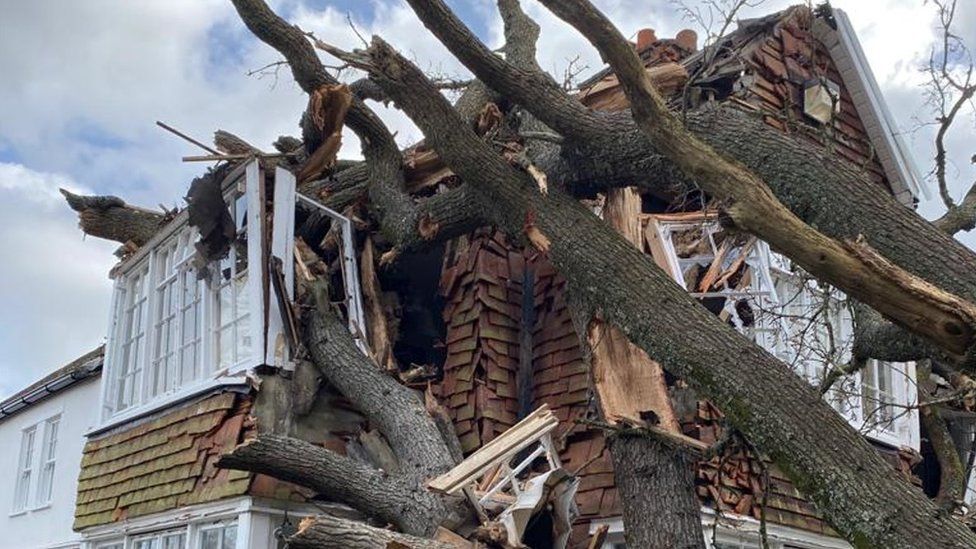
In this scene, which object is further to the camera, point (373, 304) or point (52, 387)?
point (52, 387)

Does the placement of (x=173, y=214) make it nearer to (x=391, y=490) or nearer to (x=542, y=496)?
(x=391, y=490)

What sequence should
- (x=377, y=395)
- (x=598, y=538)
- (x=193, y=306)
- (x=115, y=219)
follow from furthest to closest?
1. (x=115, y=219)
2. (x=193, y=306)
3. (x=377, y=395)
4. (x=598, y=538)

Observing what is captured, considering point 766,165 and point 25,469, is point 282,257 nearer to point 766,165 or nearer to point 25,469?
point 766,165

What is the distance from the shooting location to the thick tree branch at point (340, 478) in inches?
239

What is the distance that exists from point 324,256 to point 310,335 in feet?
4.18

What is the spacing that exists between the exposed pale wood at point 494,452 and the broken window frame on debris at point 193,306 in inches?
78.1

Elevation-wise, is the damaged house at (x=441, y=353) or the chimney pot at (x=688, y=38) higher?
the chimney pot at (x=688, y=38)

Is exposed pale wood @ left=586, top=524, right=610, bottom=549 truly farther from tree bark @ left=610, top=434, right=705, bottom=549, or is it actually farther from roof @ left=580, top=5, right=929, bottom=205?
roof @ left=580, top=5, right=929, bottom=205

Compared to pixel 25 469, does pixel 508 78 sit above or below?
above

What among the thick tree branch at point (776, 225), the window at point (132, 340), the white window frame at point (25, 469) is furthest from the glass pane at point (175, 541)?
the white window frame at point (25, 469)

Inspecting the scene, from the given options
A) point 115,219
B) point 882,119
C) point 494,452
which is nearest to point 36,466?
point 115,219

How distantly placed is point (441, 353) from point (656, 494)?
14.1 ft

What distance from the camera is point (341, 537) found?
501 cm

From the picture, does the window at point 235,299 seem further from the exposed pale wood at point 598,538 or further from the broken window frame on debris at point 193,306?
the exposed pale wood at point 598,538
